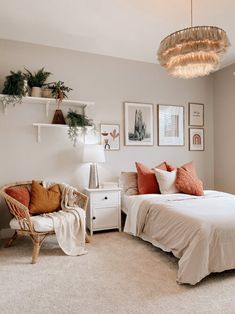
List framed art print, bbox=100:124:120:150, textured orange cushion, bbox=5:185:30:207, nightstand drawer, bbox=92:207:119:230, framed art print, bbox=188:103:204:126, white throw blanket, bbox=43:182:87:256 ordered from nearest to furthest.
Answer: white throw blanket, bbox=43:182:87:256, textured orange cushion, bbox=5:185:30:207, nightstand drawer, bbox=92:207:119:230, framed art print, bbox=100:124:120:150, framed art print, bbox=188:103:204:126

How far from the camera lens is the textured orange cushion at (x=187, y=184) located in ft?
10.9

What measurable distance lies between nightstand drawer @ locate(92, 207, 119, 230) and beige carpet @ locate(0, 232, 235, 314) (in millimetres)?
540

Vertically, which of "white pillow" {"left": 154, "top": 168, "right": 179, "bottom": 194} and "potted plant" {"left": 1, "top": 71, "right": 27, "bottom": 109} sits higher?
"potted plant" {"left": 1, "top": 71, "right": 27, "bottom": 109}

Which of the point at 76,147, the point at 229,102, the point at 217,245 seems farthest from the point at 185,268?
the point at 229,102

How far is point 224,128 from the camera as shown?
→ 4.32 metres

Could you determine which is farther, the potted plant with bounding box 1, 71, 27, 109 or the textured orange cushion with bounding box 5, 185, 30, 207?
the potted plant with bounding box 1, 71, 27, 109

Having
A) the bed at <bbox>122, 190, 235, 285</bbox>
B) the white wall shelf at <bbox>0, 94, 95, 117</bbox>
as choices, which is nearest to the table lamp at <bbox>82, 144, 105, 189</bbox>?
the white wall shelf at <bbox>0, 94, 95, 117</bbox>

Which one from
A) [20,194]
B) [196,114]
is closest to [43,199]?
[20,194]

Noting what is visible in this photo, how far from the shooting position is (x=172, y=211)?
254cm

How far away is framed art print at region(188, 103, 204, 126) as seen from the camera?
14.5 feet

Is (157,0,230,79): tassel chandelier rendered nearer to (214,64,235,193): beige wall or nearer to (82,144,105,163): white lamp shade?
(82,144,105,163): white lamp shade

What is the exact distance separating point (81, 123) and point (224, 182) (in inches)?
107

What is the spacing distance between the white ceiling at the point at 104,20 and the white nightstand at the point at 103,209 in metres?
2.05

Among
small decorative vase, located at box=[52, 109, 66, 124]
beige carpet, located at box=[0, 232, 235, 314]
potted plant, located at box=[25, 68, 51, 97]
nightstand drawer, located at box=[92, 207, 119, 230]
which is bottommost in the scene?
beige carpet, located at box=[0, 232, 235, 314]
